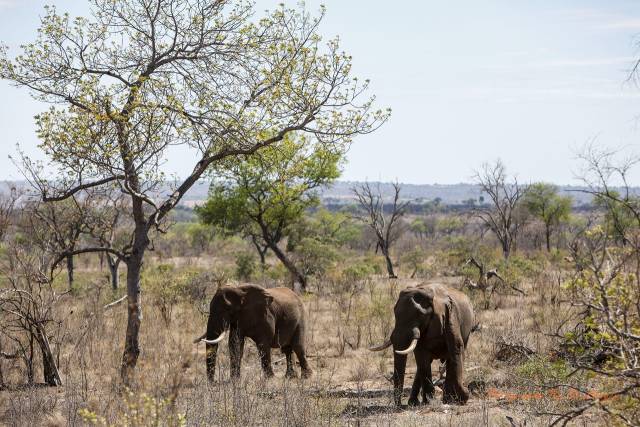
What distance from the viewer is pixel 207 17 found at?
1265cm

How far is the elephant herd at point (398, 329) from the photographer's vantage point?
1105 centimetres

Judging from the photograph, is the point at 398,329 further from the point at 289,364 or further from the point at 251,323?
the point at 289,364

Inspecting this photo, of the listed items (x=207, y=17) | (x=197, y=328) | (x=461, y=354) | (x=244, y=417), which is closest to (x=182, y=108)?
(x=207, y=17)

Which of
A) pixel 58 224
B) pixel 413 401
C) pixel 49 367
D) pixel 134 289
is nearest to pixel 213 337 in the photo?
pixel 134 289

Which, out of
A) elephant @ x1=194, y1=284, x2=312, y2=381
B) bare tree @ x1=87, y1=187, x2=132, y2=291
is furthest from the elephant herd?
bare tree @ x1=87, y1=187, x2=132, y2=291

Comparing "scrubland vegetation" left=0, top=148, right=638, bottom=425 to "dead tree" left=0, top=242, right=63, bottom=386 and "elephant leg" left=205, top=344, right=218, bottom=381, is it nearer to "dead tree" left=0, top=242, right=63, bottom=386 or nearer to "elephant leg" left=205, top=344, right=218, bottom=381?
"dead tree" left=0, top=242, right=63, bottom=386

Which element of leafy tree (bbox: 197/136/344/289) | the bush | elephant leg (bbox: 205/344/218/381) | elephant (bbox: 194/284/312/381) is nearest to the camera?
elephant leg (bbox: 205/344/218/381)

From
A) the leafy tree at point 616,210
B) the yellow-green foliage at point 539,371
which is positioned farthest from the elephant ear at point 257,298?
the leafy tree at point 616,210

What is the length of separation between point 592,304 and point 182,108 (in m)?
7.94

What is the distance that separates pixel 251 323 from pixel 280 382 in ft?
3.94

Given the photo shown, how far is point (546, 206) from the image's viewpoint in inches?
2461

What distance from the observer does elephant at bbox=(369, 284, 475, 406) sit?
11.0 meters

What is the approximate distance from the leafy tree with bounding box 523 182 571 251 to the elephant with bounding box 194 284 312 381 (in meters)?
47.6

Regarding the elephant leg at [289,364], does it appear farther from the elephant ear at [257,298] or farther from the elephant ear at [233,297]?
the elephant ear at [233,297]
